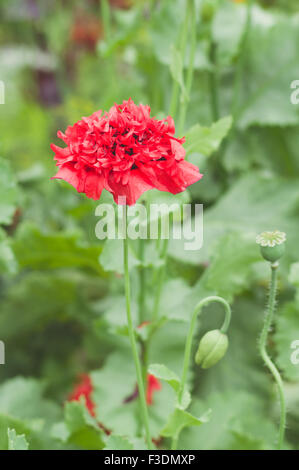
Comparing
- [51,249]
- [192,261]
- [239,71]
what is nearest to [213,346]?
[192,261]

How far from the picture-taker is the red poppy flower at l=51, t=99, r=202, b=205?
356 mm

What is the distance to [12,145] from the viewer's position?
1.29 m

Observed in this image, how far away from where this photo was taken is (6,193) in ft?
1.99

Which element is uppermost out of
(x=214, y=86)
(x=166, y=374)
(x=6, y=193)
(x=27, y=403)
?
(x=214, y=86)

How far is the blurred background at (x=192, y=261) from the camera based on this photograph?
62cm

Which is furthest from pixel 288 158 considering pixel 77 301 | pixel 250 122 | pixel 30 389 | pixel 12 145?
pixel 12 145

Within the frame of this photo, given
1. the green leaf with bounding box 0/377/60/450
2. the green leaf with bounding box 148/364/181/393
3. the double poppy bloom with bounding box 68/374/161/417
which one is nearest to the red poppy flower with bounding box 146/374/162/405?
the double poppy bloom with bounding box 68/374/161/417

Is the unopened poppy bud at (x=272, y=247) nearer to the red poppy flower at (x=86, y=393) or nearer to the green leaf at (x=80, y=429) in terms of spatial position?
the green leaf at (x=80, y=429)

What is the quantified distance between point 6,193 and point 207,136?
0.22 metres

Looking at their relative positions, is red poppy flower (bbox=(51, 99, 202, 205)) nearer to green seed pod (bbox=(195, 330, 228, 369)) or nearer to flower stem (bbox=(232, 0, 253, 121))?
green seed pod (bbox=(195, 330, 228, 369))

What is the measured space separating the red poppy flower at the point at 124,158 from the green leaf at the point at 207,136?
13cm

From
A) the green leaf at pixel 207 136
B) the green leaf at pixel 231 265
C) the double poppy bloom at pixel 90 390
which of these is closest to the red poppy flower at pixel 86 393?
the double poppy bloom at pixel 90 390

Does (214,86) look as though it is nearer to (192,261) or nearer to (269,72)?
(269,72)
